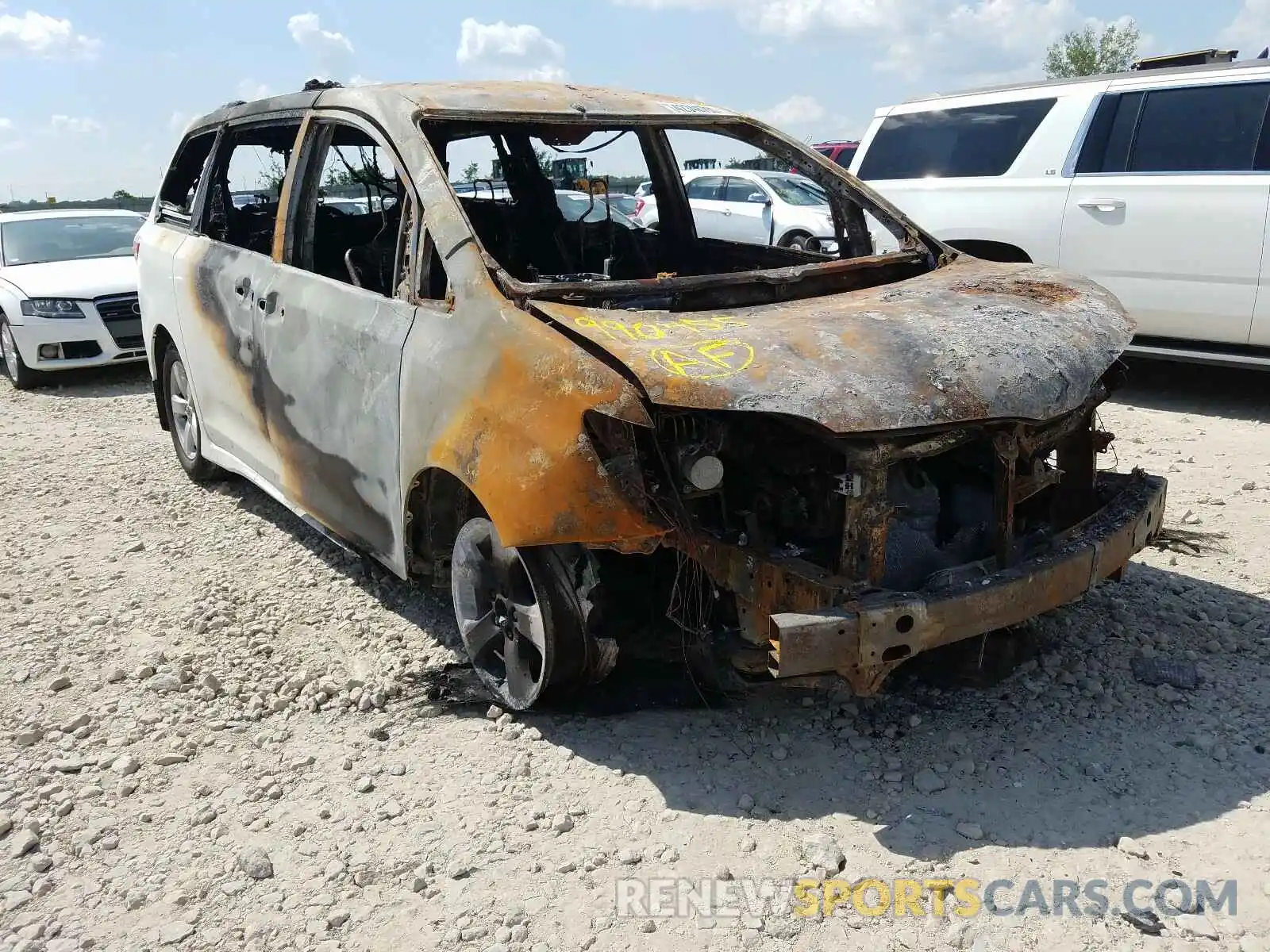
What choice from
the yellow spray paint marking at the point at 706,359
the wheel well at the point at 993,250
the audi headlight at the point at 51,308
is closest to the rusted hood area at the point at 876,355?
the yellow spray paint marking at the point at 706,359

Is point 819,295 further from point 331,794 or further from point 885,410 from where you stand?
point 331,794

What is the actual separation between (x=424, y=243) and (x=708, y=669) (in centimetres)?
162

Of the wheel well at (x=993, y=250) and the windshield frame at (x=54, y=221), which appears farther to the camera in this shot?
the windshield frame at (x=54, y=221)

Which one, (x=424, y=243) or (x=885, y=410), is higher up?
Result: (x=424, y=243)

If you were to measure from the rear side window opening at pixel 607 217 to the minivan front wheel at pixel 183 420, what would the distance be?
1988mm

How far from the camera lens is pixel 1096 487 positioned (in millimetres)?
3602

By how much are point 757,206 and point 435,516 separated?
1120cm

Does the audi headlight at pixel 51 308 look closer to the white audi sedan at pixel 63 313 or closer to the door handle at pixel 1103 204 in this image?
the white audi sedan at pixel 63 313

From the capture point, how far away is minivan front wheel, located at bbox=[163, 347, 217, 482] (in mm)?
5680

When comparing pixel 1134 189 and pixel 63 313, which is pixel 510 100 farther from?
pixel 63 313

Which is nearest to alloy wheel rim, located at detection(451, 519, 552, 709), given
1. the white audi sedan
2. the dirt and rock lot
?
the dirt and rock lot

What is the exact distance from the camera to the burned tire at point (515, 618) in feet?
10.2

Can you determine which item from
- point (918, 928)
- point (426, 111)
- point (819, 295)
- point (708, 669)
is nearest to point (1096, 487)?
point (819, 295)

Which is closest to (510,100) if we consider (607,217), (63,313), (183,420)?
(607,217)
